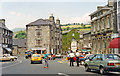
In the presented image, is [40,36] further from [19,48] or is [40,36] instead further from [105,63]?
[105,63]

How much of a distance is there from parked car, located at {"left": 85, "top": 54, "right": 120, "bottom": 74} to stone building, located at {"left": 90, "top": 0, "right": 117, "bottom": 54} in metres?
18.5

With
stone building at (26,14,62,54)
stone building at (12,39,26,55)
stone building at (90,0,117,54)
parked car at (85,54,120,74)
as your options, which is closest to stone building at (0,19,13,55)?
stone building at (26,14,62,54)

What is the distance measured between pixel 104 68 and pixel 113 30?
20476mm

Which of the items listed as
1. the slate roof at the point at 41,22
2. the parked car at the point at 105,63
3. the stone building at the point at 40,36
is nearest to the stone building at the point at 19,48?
the stone building at the point at 40,36

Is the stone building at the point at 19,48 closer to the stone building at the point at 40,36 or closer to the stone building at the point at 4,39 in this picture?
the stone building at the point at 4,39

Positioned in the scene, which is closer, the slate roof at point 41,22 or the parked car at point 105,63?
the parked car at point 105,63

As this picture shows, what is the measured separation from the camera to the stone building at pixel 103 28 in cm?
3550

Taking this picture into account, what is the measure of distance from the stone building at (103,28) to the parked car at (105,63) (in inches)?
730

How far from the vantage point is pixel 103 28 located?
39.2 metres

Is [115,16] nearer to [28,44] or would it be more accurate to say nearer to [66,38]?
[28,44]

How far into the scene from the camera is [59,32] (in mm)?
89250

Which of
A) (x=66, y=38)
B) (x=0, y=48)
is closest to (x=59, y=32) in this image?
(x=66, y=38)

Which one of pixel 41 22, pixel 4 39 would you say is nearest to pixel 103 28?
pixel 4 39

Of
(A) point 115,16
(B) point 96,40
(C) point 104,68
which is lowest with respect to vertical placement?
(C) point 104,68
